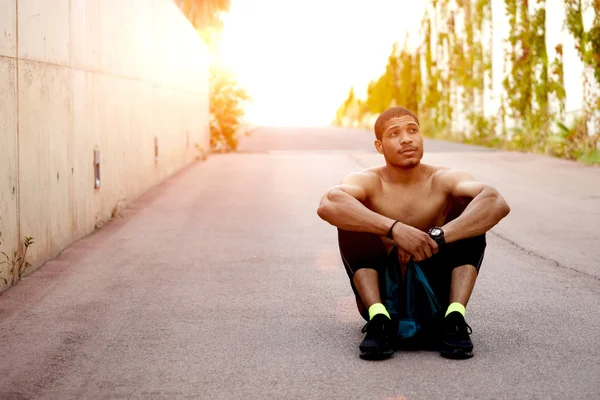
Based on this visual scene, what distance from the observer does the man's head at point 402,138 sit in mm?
5277

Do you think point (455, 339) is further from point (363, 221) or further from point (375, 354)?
point (363, 221)

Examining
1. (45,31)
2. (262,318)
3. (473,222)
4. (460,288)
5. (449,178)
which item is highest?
(45,31)

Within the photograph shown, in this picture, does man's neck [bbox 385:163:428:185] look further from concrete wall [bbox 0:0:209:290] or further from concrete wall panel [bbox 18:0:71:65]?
concrete wall panel [bbox 18:0:71:65]

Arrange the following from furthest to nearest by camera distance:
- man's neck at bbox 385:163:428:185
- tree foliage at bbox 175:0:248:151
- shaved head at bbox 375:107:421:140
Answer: tree foliage at bbox 175:0:248:151 → man's neck at bbox 385:163:428:185 → shaved head at bbox 375:107:421:140

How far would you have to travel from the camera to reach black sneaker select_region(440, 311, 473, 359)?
16.1 feet

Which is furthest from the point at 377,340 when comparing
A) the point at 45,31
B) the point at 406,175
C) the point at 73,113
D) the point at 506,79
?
the point at 506,79

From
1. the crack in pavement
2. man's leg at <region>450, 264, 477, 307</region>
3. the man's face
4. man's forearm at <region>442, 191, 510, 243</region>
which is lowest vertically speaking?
the crack in pavement

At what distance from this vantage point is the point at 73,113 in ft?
30.1

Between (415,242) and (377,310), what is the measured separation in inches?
16.1

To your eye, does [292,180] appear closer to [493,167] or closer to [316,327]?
[493,167]

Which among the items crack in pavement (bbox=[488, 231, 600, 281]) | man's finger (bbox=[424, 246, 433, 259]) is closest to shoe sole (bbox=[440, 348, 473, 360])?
man's finger (bbox=[424, 246, 433, 259])

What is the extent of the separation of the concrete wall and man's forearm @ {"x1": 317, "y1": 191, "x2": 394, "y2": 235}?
2.67 metres

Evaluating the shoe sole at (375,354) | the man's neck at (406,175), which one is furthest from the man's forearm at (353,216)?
the shoe sole at (375,354)

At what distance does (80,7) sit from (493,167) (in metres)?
10.4
